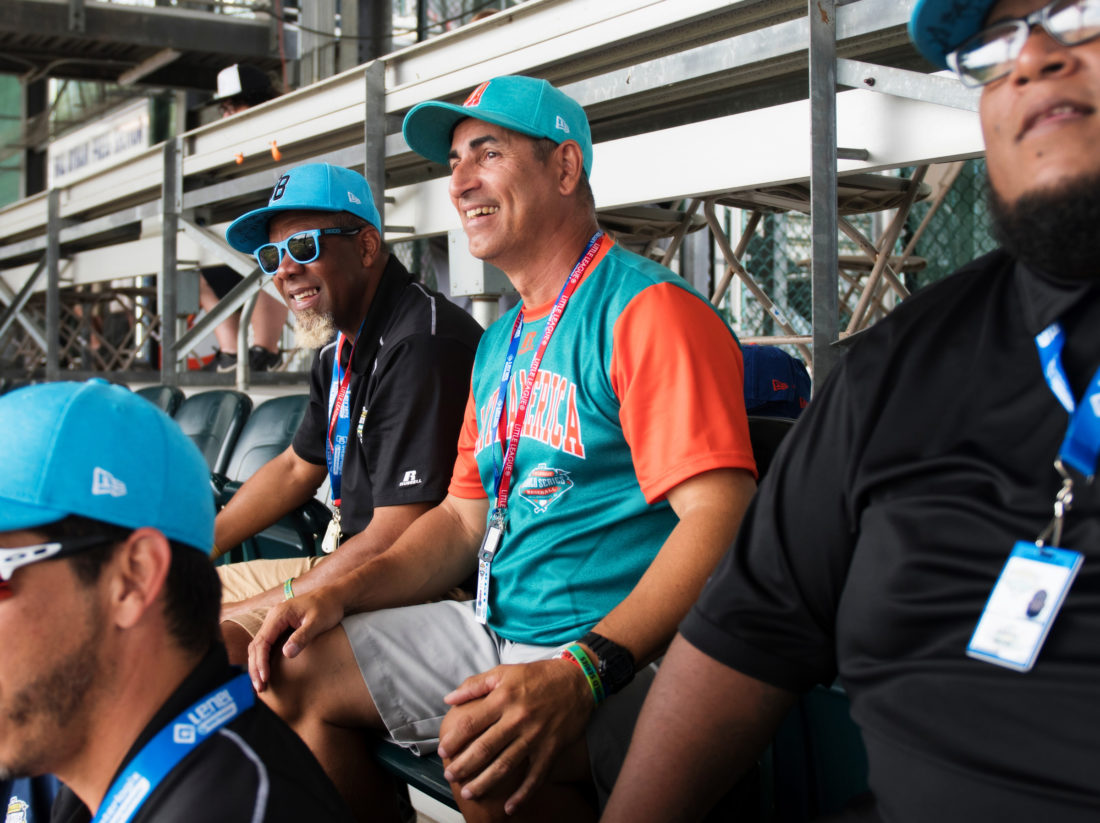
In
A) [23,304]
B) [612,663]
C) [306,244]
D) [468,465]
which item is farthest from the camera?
[23,304]

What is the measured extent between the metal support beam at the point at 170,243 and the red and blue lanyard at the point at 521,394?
16.1 ft

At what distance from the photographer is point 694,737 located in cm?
148

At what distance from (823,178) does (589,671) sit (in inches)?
63.2

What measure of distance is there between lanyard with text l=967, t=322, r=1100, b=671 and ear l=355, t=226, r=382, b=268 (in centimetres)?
238

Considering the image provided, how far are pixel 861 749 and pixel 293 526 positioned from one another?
2463mm

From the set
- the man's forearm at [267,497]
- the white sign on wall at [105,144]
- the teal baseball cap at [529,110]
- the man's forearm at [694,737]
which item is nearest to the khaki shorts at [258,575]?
the man's forearm at [267,497]

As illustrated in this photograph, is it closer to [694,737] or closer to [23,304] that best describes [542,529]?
[694,737]

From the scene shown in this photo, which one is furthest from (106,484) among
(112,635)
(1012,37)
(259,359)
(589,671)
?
(259,359)

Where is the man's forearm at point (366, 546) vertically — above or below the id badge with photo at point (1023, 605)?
below

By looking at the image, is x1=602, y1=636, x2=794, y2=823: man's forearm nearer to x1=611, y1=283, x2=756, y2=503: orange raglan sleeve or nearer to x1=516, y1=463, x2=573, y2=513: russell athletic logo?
x1=611, y1=283, x2=756, y2=503: orange raglan sleeve

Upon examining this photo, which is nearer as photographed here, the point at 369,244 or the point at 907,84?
the point at 907,84

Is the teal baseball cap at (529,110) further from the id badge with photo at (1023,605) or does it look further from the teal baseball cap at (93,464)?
the id badge with photo at (1023,605)

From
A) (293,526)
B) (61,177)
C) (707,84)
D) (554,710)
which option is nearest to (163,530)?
(554,710)

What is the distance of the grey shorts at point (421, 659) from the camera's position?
6.76 feet
